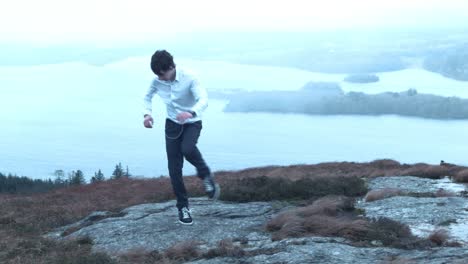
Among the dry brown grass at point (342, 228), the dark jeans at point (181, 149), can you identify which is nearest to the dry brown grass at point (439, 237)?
the dry brown grass at point (342, 228)

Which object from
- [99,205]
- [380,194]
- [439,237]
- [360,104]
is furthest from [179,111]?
[360,104]

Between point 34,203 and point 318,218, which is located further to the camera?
point 34,203

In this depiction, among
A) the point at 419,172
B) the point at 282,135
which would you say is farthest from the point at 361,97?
the point at 419,172

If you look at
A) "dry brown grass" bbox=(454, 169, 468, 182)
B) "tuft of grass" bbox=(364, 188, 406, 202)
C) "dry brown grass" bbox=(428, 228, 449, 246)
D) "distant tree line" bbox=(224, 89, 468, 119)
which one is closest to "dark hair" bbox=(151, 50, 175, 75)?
"dry brown grass" bbox=(428, 228, 449, 246)

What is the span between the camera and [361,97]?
10706cm

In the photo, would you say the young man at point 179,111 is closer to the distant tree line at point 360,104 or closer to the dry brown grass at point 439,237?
the dry brown grass at point 439,237

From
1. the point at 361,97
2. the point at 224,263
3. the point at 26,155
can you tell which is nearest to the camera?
the point at 224,263

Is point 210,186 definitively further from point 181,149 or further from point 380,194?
point 380,194

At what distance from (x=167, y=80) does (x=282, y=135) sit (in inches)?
4076

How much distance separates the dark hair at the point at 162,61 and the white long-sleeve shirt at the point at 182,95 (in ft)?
0.70

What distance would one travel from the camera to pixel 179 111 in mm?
9367

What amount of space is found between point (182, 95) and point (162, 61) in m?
0.52

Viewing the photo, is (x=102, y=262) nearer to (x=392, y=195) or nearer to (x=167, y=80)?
(x=167, y=80)


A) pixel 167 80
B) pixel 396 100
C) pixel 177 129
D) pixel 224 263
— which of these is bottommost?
→ pixel 224 263
